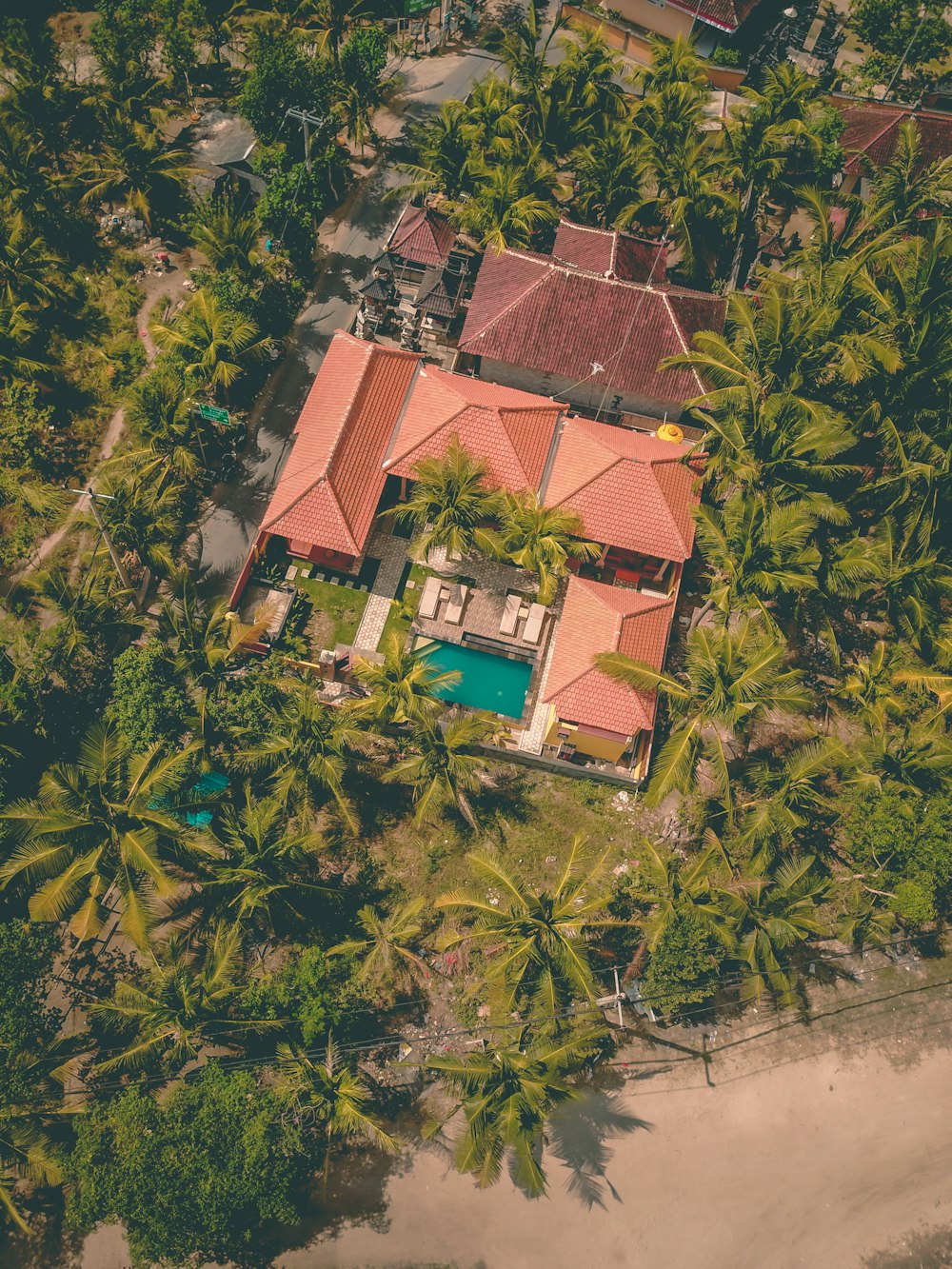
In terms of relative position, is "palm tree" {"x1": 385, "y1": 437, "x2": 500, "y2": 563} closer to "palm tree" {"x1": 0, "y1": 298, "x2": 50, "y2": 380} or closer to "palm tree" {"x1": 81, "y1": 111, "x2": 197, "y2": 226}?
"palm tree" {"x1": 0, "y1": 298, "x2": 50, "y2": 380}

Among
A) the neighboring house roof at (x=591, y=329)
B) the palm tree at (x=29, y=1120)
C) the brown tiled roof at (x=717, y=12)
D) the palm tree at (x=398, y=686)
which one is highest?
the brown tiled roof at (x=717, y=12)

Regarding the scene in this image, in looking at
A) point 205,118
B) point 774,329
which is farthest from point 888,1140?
point 205,118

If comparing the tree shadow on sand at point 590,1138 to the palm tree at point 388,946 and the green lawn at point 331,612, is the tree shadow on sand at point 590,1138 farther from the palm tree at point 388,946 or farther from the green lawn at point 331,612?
the green lawn at point 331,612

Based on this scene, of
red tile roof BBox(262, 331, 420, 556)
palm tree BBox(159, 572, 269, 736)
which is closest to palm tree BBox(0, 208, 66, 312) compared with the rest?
red tile roof BBox(262, 331, 420, 556)

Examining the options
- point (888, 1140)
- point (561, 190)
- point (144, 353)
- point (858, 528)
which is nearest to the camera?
point (888, 1140)

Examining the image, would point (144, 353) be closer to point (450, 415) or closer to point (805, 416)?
point (450, 415)

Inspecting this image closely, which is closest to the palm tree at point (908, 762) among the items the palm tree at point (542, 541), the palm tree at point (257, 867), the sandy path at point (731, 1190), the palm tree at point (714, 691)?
the palm tree at point (714, 691)

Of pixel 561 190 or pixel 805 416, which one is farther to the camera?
pixel 561 190
